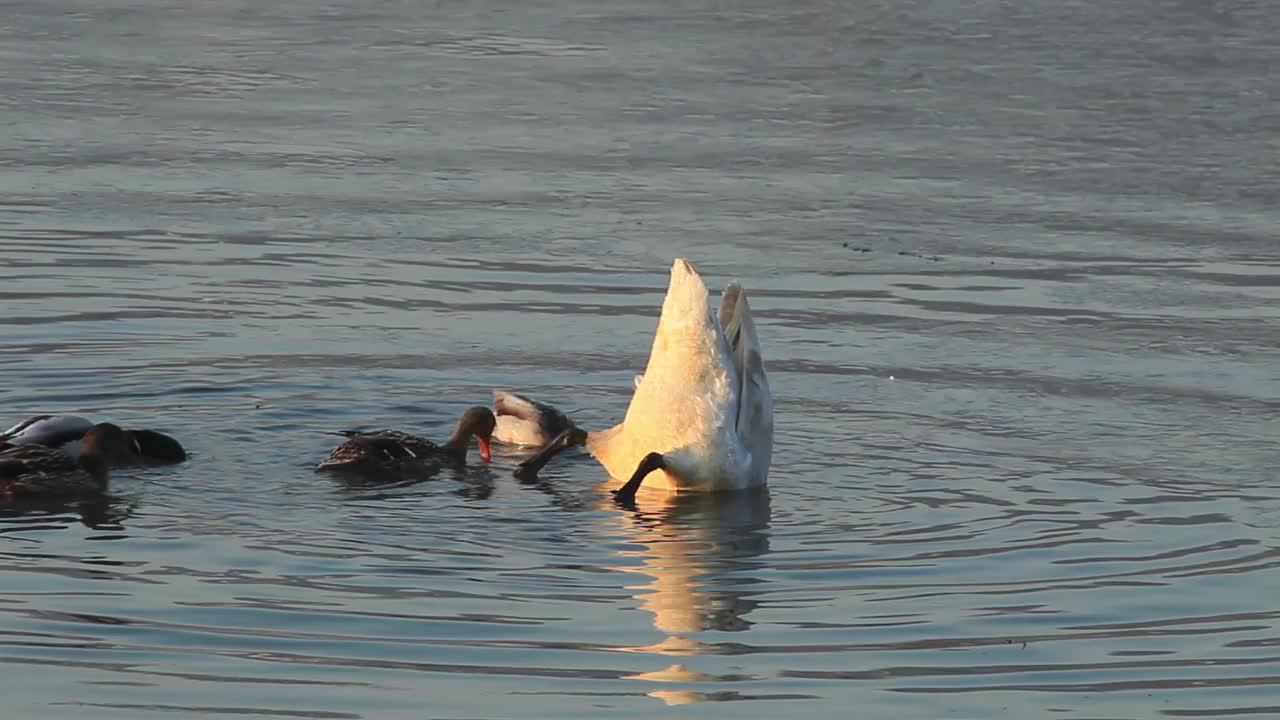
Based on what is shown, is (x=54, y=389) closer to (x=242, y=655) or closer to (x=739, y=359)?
(x=739, y=359)

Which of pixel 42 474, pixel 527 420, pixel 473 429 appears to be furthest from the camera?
pixel 527 420

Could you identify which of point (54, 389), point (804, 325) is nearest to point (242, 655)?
point (54, 389)

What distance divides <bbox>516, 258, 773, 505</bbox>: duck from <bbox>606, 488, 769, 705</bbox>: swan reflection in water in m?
0.10

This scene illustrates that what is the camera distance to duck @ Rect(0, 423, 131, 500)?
31.1 ft

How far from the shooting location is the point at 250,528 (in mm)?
8875

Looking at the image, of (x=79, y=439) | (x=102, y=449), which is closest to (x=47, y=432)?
(x=79, y=439)

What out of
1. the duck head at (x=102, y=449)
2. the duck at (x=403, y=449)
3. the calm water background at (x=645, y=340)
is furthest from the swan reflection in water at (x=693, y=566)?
the duck head at (x=102, y=449)

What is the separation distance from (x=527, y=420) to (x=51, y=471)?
2.14 meters

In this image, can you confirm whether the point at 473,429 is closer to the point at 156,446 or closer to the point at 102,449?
the point at 156,446

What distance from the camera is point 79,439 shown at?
32.6ft

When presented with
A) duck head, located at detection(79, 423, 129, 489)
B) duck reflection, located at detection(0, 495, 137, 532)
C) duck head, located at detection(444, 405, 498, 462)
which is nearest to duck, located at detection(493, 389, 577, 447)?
duck head, located at detection(444, 405, 498, 462)

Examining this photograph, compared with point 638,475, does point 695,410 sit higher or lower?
higher

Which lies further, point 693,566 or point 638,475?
point 638,475

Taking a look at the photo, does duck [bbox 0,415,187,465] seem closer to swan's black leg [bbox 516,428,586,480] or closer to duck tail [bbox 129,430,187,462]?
duck tail [bbox 129,430,187,462]
